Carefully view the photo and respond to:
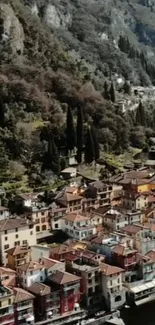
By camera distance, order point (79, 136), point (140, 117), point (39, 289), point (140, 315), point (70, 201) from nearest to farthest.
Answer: point (39, 289)
point (140, 315)
point (70, 201)
point (79, 136)
point (140, 117)

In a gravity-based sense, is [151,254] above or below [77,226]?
below

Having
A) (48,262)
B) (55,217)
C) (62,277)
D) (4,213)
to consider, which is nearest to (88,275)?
(62,277)

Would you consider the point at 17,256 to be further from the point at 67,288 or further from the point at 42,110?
the point at 42,110

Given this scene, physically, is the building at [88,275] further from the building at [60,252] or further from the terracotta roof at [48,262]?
the terracotta roof at [48,262]


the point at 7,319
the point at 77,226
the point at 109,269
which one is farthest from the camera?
the point at 77,226

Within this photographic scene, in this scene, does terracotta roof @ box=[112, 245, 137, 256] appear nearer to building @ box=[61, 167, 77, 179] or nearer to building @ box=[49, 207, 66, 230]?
building @ box=[49, 207, 66, 230]

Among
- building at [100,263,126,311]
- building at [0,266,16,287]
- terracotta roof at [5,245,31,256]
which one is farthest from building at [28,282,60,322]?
terracotta roof at [5,245,31,256]

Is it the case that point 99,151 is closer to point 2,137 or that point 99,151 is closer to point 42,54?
point 2,137
